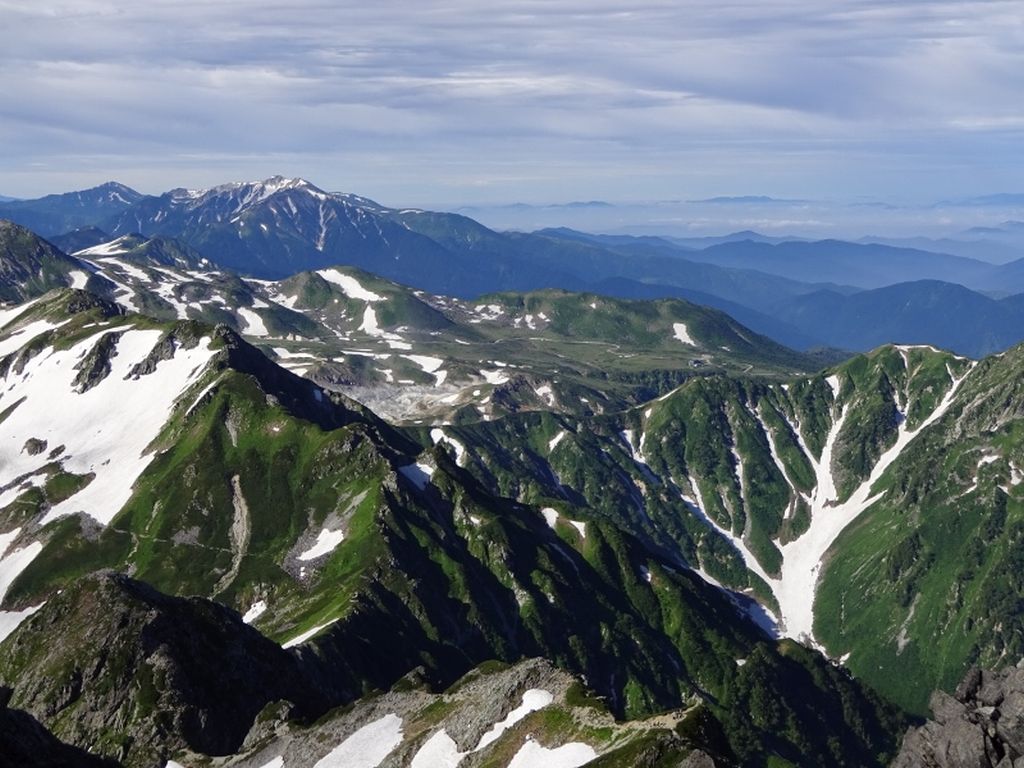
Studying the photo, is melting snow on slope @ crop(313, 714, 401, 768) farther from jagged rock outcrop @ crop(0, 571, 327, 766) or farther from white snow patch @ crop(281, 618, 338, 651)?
white snow patch @ crop(281, 618, 338, 651)

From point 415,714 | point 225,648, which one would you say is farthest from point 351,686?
point 415,714

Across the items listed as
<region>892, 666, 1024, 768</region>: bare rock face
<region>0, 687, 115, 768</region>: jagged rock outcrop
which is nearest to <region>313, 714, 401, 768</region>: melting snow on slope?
<region>0, 687, 115, 768</region>: jagged rock outcrop

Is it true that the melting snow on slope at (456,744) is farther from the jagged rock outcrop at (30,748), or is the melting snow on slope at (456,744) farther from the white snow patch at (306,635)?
the white snow patch at (306,635)

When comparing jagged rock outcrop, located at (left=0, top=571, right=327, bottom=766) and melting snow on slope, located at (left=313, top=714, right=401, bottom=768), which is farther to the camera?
jagged rock outcrop, located at (left=0, top=571, right=327, bottom=766)

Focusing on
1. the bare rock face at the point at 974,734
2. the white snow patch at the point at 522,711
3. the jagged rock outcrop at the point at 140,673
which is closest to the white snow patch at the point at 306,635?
the jagged rock outcrop at the point at 140,673

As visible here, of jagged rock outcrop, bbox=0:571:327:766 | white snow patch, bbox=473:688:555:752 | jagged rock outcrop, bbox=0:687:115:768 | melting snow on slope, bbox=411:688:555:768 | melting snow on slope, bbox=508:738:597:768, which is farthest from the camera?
jagged rock outcrop, bbox=0:571:327:766

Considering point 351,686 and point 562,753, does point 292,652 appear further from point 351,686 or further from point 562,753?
point 562,753
